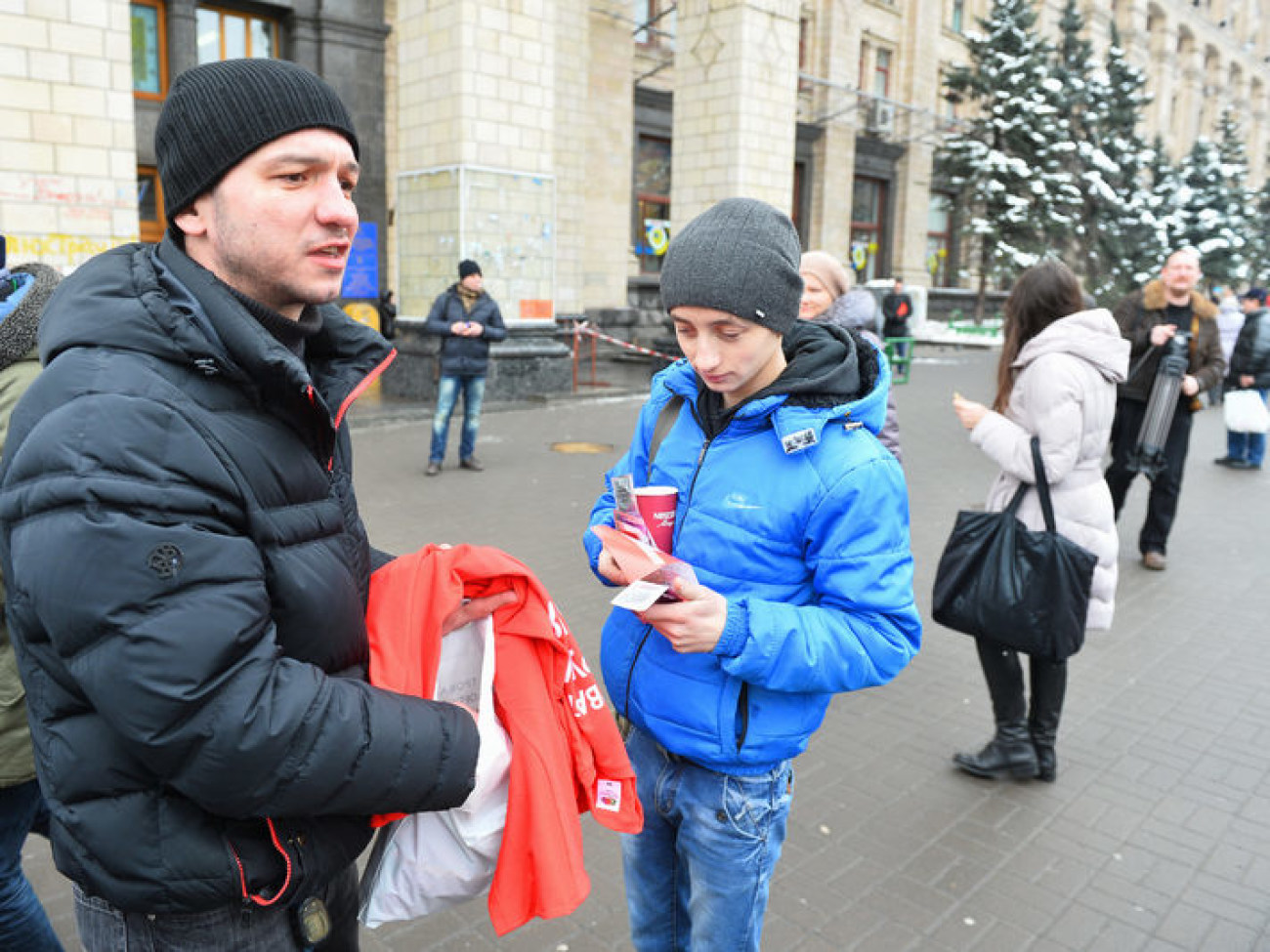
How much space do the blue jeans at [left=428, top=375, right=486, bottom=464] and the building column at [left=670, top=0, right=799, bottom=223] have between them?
874cm

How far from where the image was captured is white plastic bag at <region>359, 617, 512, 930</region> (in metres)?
1.65

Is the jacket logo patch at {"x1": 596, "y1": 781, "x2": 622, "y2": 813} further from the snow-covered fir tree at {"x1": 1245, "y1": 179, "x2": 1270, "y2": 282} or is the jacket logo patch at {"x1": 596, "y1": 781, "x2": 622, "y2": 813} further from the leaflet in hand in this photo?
the snow-covered fir tree at {"x1": 1245, "y1": 179, "x2": 1270, "y2": 282}

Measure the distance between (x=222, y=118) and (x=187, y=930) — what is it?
1.25 metres

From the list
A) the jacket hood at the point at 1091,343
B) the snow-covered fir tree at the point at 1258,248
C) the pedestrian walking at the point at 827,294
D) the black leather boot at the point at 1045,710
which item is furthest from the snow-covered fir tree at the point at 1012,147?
the black leather boot at the point at 1045,710

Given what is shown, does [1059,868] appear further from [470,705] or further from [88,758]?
[88,758]

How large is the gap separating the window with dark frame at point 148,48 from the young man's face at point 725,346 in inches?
652

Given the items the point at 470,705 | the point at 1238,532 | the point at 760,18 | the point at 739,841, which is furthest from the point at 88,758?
the point at 760,18

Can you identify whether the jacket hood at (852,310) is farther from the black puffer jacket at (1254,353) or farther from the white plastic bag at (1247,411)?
the black puffer jacket at (1254,353)

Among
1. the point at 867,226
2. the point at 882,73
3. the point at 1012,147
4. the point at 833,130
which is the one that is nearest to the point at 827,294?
the point at 833,130

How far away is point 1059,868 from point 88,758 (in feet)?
11.0

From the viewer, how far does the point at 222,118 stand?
1421 millimetres

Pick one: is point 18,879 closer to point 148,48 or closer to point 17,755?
point 17,755

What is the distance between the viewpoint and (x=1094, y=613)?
12.8 feet

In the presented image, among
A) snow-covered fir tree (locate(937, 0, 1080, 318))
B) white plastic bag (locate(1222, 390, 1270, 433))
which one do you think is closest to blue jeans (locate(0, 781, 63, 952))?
white plastic bag (locate(1222, 390, 1270, 433))
